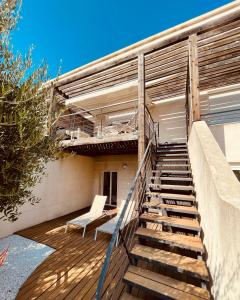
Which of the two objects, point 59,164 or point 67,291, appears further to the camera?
point 59,164

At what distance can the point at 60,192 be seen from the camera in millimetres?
8320

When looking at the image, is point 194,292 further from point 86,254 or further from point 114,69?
point 114,69

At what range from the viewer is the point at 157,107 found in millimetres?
10086

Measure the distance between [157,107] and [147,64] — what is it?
3.79m

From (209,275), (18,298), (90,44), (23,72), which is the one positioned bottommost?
(18,298)

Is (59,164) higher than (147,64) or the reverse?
the reverse

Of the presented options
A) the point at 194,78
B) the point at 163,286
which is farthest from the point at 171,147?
the point at 163,286

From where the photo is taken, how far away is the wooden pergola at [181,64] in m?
4.89

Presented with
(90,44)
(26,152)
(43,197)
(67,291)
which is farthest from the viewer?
(90,44)

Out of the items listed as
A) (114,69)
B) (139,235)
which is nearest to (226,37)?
(114,69)

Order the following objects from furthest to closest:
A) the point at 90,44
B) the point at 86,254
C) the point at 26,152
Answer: the point at 90,44 < the point at 86,254 < the point at 26,152

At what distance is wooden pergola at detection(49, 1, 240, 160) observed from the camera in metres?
4.89

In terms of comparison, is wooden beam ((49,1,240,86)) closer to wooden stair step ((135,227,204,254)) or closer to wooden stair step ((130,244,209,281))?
wooden stair step ((135,227,204,254))

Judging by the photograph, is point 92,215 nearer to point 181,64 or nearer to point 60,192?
point 60,192
